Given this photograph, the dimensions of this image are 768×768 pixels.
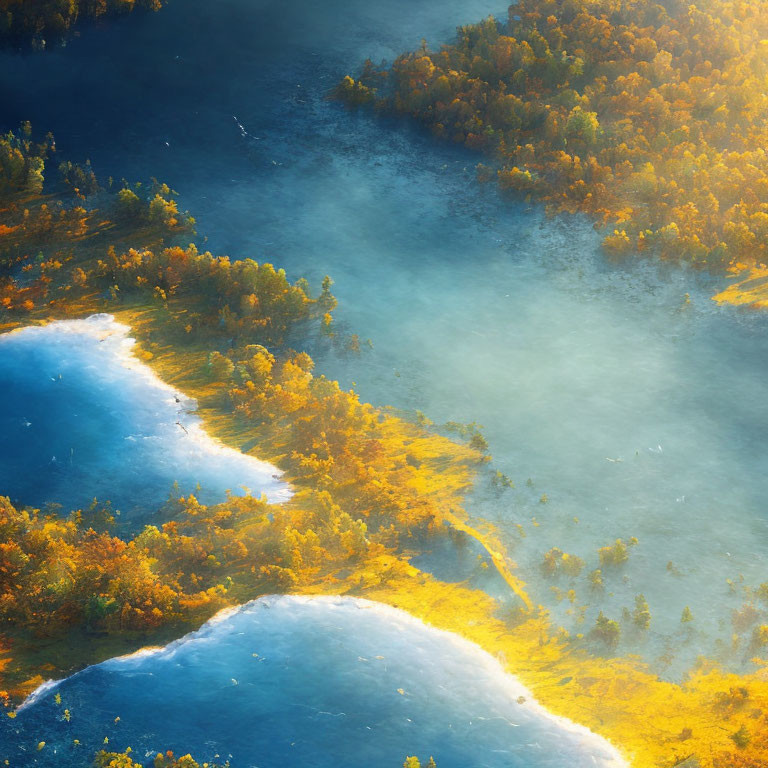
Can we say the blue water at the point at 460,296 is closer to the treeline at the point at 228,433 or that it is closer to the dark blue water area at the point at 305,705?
the dark blue water area at the point at 305,705

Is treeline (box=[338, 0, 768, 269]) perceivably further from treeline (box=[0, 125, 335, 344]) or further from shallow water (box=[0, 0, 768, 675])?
treeline (box=[0, 125, 335, 344])

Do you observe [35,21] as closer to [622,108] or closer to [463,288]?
[463,288]

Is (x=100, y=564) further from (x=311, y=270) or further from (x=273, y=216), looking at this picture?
(x=273, y=216)

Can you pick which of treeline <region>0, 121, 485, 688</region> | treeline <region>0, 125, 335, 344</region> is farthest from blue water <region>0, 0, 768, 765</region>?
treeline <region>0, 125, 335, 344</region>

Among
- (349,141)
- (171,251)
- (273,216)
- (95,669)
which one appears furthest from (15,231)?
(95,669)

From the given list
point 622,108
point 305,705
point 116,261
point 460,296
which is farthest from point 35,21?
point 305,705

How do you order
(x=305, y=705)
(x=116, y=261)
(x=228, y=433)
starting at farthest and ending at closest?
(x=116, y=261) → (x=228, y=433) → (x=305, y=705)

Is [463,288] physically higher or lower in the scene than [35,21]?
lower
